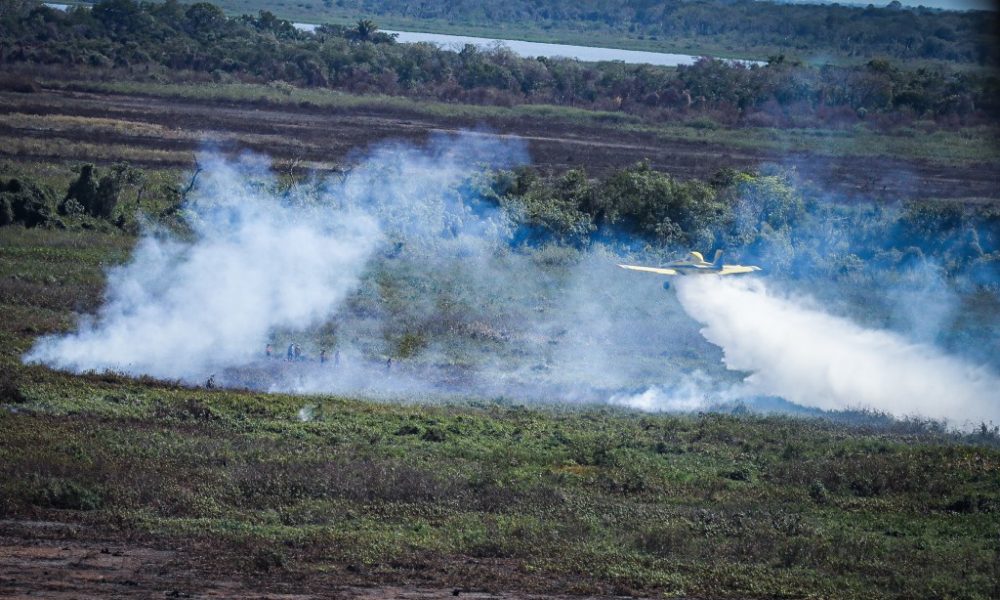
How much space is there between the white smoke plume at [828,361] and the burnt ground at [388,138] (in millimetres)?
28620

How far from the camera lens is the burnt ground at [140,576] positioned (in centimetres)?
2064

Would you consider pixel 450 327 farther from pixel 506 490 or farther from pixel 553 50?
pixel 553 50

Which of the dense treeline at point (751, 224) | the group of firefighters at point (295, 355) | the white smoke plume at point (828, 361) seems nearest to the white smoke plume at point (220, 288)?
the group of firefighters at point (295, 355)

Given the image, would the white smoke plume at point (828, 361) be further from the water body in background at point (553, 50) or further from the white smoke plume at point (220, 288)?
the water body in background at point (553, 50)

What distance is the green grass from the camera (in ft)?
76.4

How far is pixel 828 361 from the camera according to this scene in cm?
4144

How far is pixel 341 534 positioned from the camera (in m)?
24.1

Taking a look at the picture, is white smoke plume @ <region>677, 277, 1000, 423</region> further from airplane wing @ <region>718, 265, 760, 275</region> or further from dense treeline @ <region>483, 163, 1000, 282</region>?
dense treeline @ <region>483, 163, 1000, 282</region>

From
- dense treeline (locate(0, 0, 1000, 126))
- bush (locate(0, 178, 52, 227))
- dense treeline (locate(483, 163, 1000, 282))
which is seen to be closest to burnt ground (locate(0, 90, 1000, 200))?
dense treeline (locate(0, 0, 1000, 126))

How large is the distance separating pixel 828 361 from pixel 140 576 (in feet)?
89.0

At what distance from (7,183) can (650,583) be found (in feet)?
128

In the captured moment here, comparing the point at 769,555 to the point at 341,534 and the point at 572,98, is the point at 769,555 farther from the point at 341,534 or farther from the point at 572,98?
the point at 572,98

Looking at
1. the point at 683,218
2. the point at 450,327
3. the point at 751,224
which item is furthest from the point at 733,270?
the point at 683,218

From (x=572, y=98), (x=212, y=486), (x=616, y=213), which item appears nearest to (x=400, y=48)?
(x=572, y=98)
